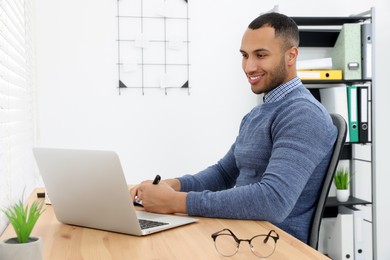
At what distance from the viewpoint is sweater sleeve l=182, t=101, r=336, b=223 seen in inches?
59.3

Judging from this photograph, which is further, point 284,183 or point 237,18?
point 237,18

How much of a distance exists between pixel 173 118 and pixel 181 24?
55 cm

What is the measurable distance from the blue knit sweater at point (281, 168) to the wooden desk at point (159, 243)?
0.15 feet

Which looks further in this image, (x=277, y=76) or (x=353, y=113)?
(x=353, y=113)

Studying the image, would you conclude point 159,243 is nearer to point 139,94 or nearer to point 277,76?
point 277,76

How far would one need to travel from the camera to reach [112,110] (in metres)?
3.12

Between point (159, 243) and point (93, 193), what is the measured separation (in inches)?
9.1

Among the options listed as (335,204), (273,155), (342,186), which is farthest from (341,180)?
(273,155)

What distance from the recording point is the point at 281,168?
152 centimetres

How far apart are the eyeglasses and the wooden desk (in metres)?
0.01

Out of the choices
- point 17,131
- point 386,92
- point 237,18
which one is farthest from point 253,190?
point 386,92

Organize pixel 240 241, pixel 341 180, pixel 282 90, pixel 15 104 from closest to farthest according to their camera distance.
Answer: pixel 240 241, pixel 282 90, pixel 15 104, pixel 341 180

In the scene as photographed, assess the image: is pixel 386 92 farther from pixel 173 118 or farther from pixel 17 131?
pixel 17 131

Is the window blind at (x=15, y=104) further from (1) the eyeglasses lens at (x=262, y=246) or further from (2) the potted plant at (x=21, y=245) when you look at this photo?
(1) the eyeglasses lens at (x=262, y=246)
